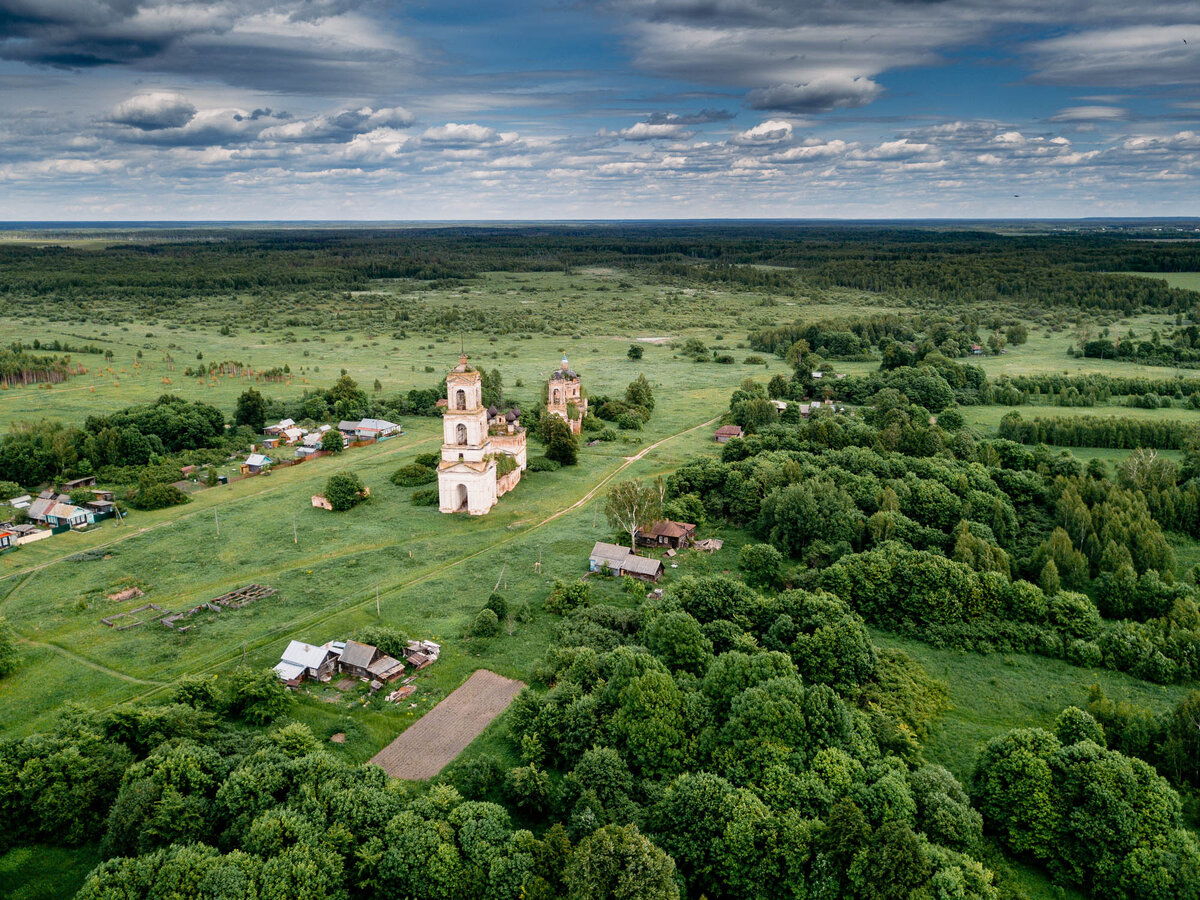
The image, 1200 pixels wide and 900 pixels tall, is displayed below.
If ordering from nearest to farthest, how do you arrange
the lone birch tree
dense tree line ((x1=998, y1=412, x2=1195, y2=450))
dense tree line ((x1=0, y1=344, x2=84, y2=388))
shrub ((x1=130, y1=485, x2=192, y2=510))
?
the lone birch tree, shrub ((x1=130, y1=485, x2=192, y2=510)), dense tree line ((x1=998, y1=412, x2=1195, y2=450)), dense tree line ((x1=0, y1=344, x2=84, y2=388))

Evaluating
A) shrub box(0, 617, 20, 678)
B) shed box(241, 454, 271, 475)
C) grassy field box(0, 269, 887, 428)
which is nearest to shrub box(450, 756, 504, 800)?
shrub box(0, 617, 20, 678)

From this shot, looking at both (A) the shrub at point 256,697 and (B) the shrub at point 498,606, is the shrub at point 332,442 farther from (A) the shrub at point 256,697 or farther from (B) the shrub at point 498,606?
(A) the shrub at point 256,697

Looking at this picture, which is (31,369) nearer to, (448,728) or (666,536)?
(666,536)

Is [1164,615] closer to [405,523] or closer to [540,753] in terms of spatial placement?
[540,753]

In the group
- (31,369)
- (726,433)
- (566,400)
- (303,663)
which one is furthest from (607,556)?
(31,369)

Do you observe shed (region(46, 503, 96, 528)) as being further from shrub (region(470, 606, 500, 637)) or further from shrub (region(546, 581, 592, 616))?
shrub (region(546, 581, 592, 616))

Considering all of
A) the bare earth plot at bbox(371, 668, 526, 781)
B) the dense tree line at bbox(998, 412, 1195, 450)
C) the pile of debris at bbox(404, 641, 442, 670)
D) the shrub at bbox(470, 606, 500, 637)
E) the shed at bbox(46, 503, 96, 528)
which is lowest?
the bare earth plot at bbox(371, 668, 526, 781)

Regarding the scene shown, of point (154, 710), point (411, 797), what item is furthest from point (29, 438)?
point (411, 797)
